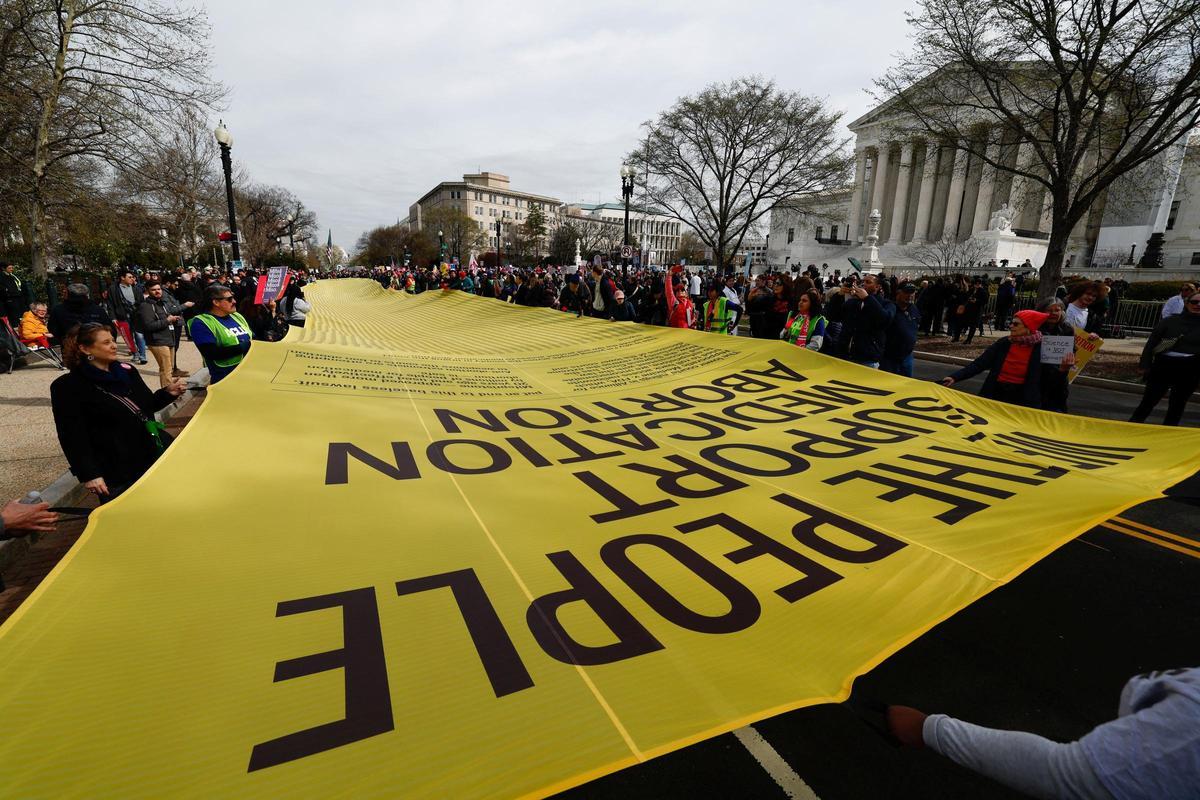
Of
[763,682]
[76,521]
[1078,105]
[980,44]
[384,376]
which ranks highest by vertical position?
[980,44]

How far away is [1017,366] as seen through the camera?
5766 millimetres

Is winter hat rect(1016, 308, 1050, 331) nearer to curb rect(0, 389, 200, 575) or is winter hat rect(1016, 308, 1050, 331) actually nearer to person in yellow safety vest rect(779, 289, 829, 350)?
person in yellow safety vest rect(779, 289, 829, 350)

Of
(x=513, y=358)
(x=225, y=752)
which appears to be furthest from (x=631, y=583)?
(x=513, y=358)

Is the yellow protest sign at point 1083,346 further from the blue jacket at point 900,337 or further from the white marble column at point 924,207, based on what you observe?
the white marble column at point 924,207

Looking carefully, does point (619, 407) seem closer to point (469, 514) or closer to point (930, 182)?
point (469, 514)

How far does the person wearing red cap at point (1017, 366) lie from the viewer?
223 inches

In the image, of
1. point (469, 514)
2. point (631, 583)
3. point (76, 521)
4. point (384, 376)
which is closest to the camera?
point (631, 583)

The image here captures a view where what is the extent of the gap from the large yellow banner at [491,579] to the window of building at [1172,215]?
62.1 meters

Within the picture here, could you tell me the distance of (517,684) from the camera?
5.98 ft

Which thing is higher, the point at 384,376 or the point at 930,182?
the point at 930,182

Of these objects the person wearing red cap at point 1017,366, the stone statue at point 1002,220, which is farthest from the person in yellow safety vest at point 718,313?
the stone statue at point 1002,220

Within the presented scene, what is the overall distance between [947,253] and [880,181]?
23108 mm

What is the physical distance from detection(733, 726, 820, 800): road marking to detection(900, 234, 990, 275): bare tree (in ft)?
143

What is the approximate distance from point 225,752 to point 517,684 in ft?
2.73
